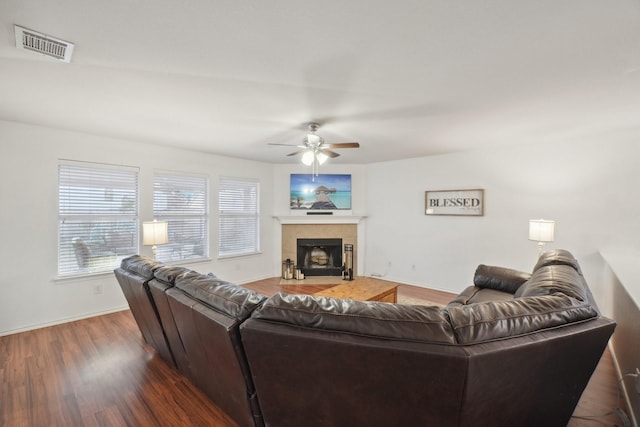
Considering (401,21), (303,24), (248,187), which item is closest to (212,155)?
(248,187)

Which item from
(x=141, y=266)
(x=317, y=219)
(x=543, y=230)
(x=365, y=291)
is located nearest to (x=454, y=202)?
(x=543, y=230)

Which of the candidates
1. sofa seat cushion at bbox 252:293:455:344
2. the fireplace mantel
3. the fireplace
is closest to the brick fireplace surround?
the fireplace mantel

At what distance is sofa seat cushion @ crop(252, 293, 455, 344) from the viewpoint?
43.3 inches

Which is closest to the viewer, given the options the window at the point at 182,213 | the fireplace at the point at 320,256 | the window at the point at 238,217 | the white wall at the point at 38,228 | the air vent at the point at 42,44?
the air vent at the point at 42,44

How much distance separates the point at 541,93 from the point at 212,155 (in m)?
4.65

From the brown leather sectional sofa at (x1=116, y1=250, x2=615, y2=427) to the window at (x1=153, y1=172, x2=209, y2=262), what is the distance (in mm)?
3497

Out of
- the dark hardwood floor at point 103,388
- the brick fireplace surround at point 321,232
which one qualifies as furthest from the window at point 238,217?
the dark hardwood floor at point 103,388

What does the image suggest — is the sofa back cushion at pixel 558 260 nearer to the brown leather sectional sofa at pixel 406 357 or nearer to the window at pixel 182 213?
the brown leather sectional sofa at pixel 406 357

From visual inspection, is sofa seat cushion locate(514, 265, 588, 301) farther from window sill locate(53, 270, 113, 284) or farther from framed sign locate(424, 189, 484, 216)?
window sill locate(53, 270, 113, 284)

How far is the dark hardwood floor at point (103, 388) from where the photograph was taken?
6.04ft

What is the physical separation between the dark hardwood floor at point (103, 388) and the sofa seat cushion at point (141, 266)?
2.88 feet

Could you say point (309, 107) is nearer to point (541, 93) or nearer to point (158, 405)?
point (541, 93)

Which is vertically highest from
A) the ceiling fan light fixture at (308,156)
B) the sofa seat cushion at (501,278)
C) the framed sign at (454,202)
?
the ceiling fan light fixture at (308,156)

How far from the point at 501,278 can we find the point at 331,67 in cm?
290
